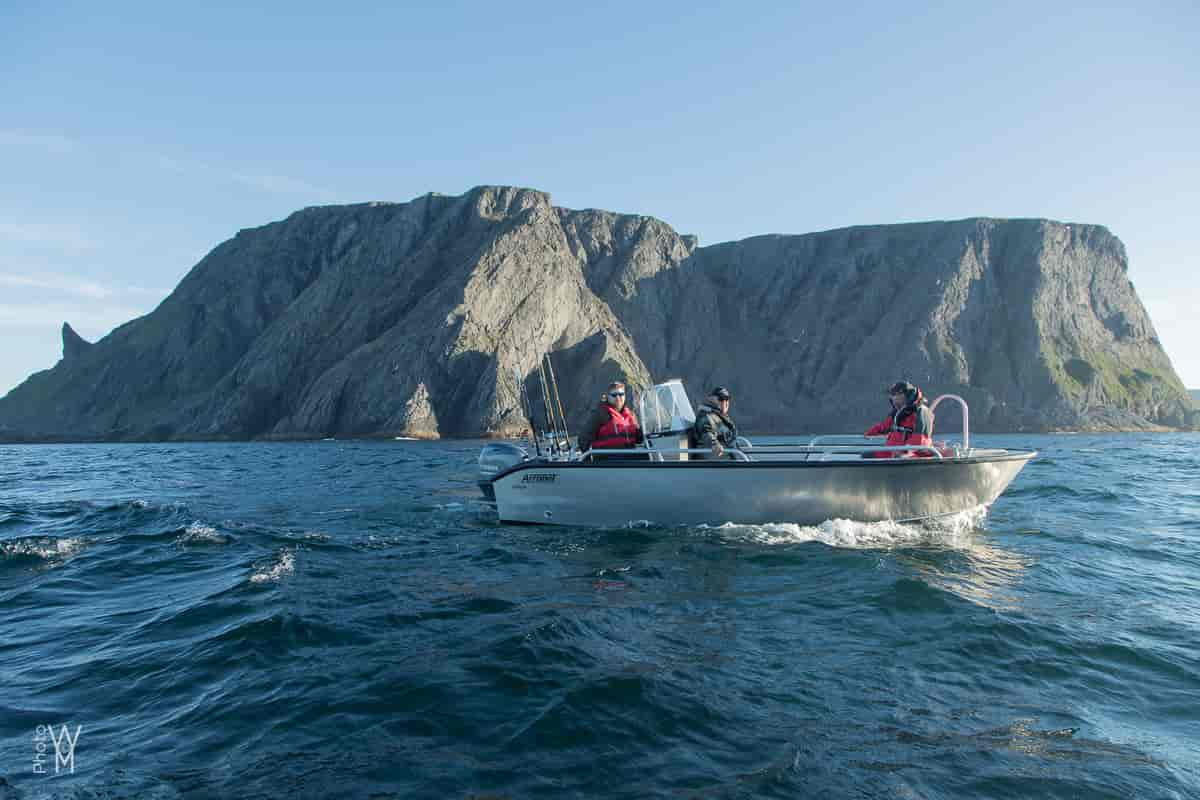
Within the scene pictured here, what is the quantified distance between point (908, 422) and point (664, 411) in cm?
417

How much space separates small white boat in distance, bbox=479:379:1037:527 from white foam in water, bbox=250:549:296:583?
3.59m

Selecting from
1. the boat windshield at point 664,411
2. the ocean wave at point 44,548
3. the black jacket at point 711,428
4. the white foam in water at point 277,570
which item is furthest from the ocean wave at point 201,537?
the black jacket at point 711,428

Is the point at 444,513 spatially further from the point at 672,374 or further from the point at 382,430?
the point at 672,374

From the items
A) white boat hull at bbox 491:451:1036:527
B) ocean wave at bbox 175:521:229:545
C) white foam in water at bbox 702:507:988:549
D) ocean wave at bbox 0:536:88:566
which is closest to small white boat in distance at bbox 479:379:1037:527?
white boat hull at bbox 491:451:1036:527

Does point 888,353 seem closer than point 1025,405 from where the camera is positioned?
No

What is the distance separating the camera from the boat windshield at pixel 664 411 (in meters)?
12.1

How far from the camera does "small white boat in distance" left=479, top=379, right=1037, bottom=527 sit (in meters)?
10.6

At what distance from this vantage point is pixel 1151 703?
16.0 ft

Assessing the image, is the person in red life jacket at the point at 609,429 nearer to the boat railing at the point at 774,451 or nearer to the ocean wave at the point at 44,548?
the boat railing at the point at 774,451

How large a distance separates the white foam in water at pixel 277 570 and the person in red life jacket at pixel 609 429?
4.69m

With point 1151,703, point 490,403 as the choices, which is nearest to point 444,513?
point 1151,703

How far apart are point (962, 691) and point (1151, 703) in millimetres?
1302

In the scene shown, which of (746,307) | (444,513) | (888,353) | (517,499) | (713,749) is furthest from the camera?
(746,307)

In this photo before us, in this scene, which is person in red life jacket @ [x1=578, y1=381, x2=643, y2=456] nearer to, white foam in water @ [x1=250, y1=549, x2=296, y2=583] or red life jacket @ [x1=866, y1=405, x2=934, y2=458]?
red life jacket @ [x1=866, y1=405, x2=934, y2=458]
